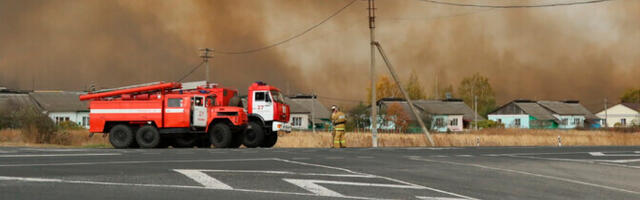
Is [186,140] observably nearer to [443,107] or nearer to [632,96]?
[443,107]

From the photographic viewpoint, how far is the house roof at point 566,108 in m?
110

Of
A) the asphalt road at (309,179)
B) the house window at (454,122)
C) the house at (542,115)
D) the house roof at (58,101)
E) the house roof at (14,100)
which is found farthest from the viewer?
the house at (542,115)

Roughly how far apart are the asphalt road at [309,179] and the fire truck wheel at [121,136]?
9.35m

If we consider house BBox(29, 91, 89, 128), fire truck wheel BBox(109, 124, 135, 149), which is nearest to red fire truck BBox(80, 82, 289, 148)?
fire truck wheel BBox(109, 124, 135, 149)

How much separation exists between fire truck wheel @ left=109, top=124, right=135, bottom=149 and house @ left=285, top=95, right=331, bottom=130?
56.1 metres

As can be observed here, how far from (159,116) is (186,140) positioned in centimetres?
172

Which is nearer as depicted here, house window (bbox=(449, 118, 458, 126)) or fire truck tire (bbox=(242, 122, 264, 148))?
fire truck tire (bbox=(242, 122, 264, 148))

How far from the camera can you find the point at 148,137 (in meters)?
23.7

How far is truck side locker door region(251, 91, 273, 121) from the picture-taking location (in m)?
24.7

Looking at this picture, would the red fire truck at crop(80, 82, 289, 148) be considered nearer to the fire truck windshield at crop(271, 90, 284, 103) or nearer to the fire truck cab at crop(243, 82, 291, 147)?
the fire truck cab at crop(243, 82, 291, 147)

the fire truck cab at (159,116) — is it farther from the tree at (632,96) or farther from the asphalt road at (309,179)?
the tree at (632,96)

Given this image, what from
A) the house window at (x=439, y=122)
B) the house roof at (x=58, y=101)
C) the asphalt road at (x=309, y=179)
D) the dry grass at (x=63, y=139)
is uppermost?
the house roof at (x=58, y=101)

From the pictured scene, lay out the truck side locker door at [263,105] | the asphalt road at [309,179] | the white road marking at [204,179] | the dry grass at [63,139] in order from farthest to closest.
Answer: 1. the dry grass at [63,139]
2. the truck side locker door at [263,105]
3. the white road marking at [204,179]
4. the asphalt road at [309,179]

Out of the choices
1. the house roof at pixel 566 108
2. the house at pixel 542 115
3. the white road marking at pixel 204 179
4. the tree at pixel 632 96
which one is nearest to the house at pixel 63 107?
the white road marking at pixel 204 179
